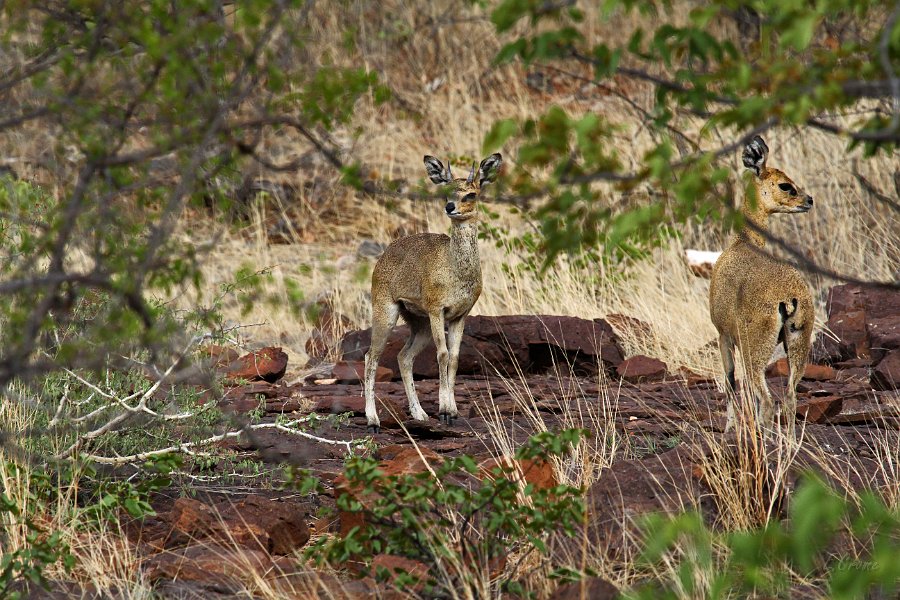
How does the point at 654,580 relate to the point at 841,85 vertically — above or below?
below

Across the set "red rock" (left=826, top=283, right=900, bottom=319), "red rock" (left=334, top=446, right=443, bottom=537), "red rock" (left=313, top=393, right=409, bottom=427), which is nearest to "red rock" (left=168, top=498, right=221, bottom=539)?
"red rock" (left=334, top=446, right=443, bottom=537)

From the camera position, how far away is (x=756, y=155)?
893 cm

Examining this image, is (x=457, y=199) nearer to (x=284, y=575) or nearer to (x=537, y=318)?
(x=537, y=318)

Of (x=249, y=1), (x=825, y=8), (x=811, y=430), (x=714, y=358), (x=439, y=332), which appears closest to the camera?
(x=825, y=8)

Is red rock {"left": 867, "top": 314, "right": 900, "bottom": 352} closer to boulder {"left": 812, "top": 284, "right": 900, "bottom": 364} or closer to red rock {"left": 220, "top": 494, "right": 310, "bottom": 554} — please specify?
boulder {"left": 812, "top": 284, "right": 900, "bottom": 364}

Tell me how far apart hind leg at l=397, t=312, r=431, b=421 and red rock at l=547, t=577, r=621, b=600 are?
510 cm

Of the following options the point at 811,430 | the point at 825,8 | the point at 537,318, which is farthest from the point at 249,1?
the point at 537,318

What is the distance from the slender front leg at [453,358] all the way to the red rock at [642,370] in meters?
1.47

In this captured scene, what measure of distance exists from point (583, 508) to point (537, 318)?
608 centimetres

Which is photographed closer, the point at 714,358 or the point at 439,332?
the point at 439,332

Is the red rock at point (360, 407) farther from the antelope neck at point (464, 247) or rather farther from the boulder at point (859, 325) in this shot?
the boulder at point (859, 325)

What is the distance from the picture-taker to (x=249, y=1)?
4.66 meters

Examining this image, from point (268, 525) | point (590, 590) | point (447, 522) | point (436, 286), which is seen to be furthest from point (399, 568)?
point (436, 286)

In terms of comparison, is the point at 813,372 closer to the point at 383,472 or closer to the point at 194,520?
the point at 383,472
